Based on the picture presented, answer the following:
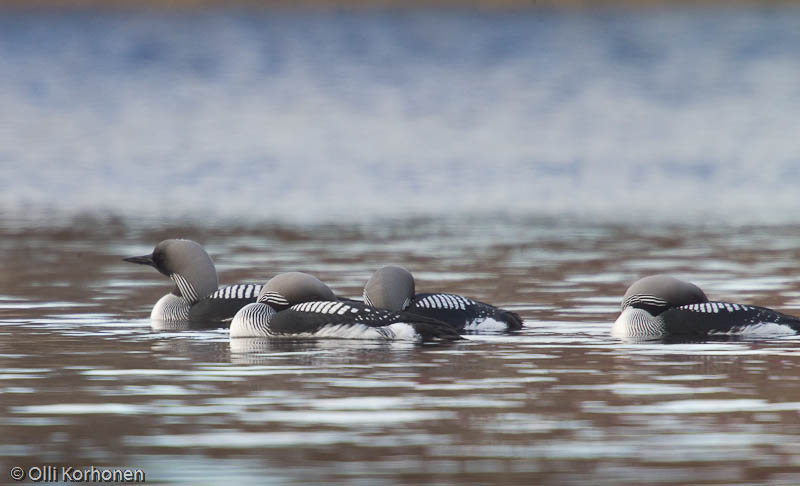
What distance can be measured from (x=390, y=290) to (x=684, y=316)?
164 centimetres

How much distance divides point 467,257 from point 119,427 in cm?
809

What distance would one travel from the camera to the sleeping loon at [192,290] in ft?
35.7

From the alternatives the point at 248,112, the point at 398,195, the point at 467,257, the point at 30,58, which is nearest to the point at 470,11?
the point at 30,58

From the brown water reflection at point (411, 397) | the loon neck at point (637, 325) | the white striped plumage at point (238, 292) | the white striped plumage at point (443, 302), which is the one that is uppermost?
the white striped plumage at point (238, 292)

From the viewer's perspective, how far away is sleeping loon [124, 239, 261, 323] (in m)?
10.9

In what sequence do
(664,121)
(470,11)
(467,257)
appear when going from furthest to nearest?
1. (470,11)
2. (664,121)
3. (467,257)

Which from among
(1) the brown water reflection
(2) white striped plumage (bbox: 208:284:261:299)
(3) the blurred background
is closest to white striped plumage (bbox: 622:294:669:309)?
(1) the brown water reflection

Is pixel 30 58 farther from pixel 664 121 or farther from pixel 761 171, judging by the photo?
pixel 761 171

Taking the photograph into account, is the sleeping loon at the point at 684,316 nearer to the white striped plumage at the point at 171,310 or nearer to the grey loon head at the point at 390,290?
the grey loon head at the point at 390,290

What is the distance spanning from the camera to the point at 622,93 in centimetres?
3541

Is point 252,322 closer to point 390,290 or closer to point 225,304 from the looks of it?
point 390,290

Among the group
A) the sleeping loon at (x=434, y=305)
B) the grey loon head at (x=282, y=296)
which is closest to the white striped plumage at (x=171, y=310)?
the grey loon head at (x=282, y=296)

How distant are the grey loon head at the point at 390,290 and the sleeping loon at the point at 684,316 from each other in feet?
3.96

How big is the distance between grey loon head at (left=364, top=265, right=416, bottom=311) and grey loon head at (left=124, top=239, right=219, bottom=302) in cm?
141
